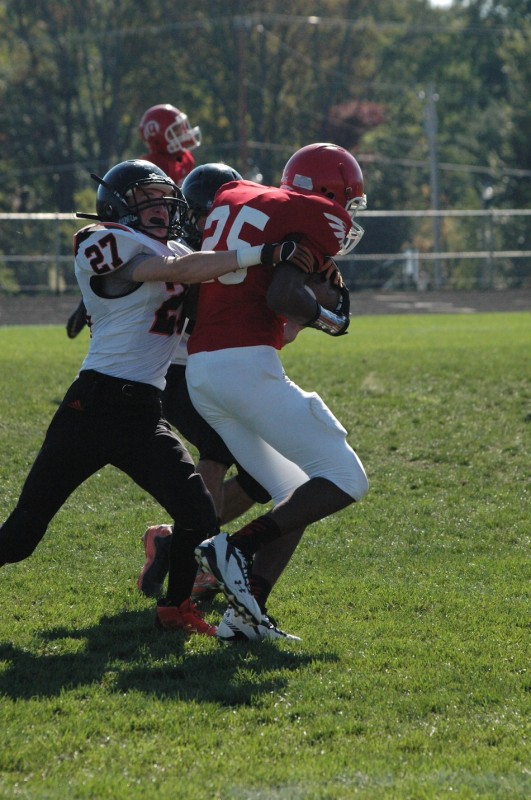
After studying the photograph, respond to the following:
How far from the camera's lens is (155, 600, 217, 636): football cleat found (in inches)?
182

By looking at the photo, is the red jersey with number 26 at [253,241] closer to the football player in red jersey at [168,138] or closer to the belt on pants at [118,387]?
the belt on pants at [118,387]

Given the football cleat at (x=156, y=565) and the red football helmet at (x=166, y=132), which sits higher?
the red football helmet at (x=166, y=132)

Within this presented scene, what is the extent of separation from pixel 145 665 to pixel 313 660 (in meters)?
0.61

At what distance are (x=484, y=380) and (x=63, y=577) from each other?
19.0ft

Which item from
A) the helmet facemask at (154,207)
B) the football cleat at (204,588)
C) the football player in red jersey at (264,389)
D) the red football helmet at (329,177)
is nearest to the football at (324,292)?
the football player in red jersey at (264,389)

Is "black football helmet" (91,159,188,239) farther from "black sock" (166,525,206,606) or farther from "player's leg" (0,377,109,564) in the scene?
"black sock" (166,525,206,606)

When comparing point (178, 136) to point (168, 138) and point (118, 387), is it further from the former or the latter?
point (118, 387)

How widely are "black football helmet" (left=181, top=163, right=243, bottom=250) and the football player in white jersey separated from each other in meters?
0.87

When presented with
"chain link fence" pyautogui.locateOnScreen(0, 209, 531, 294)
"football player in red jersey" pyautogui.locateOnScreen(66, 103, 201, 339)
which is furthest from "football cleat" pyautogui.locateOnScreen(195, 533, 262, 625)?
"chain link fence" pyautogui.locateOnScreen(0, 209, 531, 294)

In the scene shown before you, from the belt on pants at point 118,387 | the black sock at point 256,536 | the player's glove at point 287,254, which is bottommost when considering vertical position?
the black sock at point 256,536

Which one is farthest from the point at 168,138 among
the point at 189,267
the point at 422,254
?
the point at 422,254

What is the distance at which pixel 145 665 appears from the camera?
421 cm

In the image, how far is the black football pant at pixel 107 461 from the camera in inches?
174

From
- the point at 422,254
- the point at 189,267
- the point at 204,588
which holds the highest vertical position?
the point at 189,267
